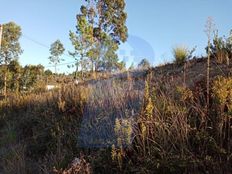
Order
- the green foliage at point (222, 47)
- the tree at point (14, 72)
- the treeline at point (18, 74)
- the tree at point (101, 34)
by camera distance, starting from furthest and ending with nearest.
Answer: the tree at point (14, 72) → the treeline at point (18, 74) → the tree at point (101, 34) → the green foliage at point (222, 47)

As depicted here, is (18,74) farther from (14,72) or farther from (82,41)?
(82,41)

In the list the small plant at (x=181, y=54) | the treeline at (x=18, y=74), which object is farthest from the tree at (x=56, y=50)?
the small plant at (x=181, y=54)

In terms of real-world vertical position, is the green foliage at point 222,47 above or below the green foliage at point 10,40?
below

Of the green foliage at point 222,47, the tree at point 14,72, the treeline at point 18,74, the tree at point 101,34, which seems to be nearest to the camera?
the green foliage at point 222,47

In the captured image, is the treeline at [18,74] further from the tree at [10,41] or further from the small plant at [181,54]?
the small plant at [181,54]

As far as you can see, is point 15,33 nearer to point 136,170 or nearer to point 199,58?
point 199,58

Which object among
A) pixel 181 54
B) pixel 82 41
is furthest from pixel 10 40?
pixel 181 54

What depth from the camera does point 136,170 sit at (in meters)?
3.91

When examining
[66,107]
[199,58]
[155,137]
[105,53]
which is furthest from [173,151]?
[105,53]

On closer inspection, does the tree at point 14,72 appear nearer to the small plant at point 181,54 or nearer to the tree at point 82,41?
the tree at point 82,41

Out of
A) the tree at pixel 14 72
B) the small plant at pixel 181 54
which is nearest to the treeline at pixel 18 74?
the tree at pixel 14 72

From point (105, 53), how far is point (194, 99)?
545 inches

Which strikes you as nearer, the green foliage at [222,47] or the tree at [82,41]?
the green foliage at [222,47]

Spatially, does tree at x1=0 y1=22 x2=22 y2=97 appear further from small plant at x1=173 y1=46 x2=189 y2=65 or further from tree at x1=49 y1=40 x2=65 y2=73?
small plant at x1=173 y1=46 x2=189 y2=65
